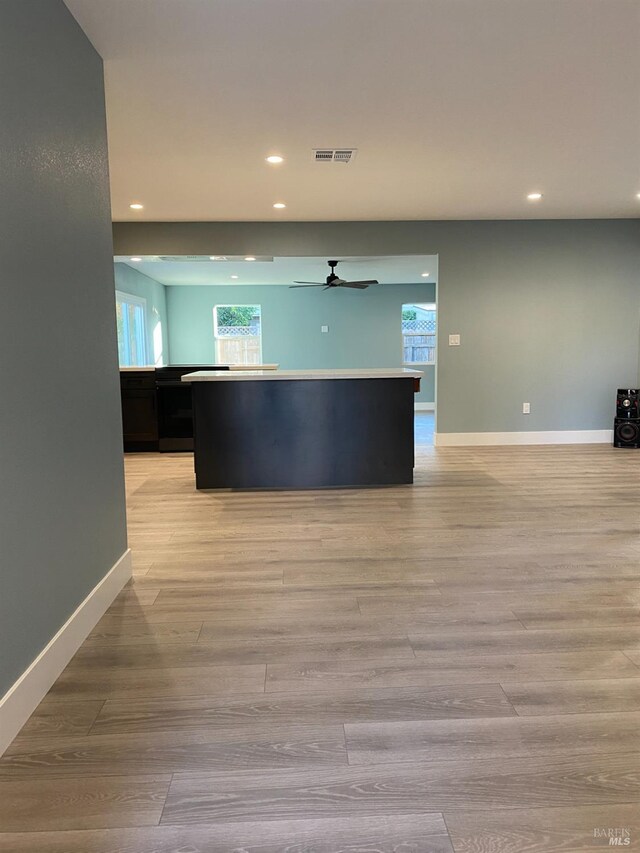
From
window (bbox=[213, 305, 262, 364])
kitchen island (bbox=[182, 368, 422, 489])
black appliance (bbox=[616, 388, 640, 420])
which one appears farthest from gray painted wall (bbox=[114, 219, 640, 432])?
window (bbox=[213, 305, 262, 364])

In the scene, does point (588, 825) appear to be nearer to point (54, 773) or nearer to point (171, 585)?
point (54, 773)

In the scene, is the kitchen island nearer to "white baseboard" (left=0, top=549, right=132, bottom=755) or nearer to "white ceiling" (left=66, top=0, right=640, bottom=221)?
"white ceiling" (left=66, top=0, right=640, bottom=221)

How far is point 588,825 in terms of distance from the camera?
1.24 metres

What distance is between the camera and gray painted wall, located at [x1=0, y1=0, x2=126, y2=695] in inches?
62.7

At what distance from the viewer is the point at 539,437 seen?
6387mm

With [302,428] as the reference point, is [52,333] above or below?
above

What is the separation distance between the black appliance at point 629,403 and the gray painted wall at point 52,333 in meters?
5.53

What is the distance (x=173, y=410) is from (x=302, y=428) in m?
2.44

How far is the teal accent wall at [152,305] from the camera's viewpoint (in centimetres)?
784

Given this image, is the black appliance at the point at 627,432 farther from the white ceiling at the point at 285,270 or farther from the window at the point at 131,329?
the window at the point at 131,329

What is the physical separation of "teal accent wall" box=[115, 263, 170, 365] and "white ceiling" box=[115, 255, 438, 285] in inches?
5.5

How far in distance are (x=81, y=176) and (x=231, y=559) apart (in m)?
1.92

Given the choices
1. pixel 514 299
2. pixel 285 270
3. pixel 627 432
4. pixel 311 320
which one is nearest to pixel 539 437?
pixel 627 432

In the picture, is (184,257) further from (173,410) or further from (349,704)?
(349,704)
